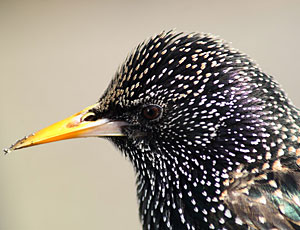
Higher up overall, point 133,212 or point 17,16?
point 17,16

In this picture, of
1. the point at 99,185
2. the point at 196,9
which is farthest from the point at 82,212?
the point at 196,9

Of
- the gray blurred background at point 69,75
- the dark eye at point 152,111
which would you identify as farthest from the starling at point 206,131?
the gray blurred background at point 69,75

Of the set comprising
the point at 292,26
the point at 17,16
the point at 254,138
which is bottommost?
the point at 254,138

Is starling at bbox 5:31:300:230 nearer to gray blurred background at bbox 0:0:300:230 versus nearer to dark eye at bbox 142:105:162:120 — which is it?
dark eye at bbox 142:105:162:120

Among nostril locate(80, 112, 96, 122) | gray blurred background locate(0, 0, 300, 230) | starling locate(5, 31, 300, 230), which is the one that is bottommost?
starling locate(5, 31, 300, 230)

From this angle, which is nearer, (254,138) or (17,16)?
(254,138)

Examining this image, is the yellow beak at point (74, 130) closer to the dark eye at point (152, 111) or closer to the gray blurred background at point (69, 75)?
the dark eye at point (152, 111)

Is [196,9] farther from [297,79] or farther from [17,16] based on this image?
[17,16]

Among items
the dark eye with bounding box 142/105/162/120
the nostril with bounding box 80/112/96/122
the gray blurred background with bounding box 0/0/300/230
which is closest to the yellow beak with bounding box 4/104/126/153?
the nostril with bounding box 80/112/96/122
